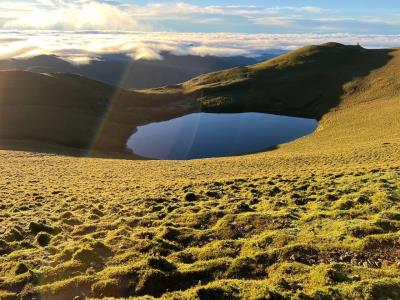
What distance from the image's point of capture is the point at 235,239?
16562mm

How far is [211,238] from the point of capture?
1692 centimetres

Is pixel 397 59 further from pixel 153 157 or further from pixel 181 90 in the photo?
pixel 153 157

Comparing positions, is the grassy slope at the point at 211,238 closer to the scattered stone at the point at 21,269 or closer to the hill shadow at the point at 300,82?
the scattered stone at the point at 21,269

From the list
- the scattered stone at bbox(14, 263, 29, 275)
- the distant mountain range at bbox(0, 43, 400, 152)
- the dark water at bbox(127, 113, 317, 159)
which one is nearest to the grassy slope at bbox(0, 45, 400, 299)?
the scattered stone at bbox(14, 263, 29, 275)

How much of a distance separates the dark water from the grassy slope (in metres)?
51.3

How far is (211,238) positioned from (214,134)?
82930 millimetres

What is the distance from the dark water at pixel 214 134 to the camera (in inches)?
3393

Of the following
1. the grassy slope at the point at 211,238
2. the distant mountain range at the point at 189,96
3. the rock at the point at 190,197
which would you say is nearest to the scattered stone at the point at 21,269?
the grassy slope at the point at 211,238

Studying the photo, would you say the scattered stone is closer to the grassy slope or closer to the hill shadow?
the grassy slope

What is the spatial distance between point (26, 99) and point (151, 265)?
359 feet

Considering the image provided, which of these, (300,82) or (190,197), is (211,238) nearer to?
(190,197)

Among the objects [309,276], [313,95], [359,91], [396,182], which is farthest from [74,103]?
[309,276]

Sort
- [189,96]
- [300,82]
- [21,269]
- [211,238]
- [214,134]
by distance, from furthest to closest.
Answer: [189,96] < [300,82] < [214,134] < [211,238] < [21,269]

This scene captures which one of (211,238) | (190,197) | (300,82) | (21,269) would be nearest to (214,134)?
(300,82)
